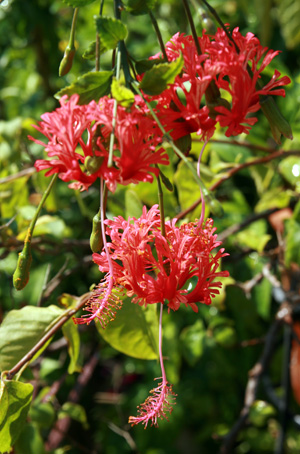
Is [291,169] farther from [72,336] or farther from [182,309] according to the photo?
[72,336]

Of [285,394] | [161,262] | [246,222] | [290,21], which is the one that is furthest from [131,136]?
[290,21]

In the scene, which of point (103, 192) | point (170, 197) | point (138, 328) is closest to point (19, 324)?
point (138, 328)

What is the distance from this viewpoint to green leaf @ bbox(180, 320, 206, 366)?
54.2 inches

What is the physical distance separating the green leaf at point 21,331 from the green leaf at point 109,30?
443mm

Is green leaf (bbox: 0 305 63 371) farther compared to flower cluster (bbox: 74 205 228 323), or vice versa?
green leaf (bbox: 0 305 63 371)

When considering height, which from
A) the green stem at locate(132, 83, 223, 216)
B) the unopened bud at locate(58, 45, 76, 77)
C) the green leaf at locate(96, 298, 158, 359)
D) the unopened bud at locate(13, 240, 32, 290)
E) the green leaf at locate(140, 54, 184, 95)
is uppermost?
the unopened bud at locate(58, 45, 76, 77)

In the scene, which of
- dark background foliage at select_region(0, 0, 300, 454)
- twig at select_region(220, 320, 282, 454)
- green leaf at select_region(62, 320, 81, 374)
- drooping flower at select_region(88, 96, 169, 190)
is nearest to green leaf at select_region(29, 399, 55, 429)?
dark background foliage at select_region(0, 0, 300, 454)

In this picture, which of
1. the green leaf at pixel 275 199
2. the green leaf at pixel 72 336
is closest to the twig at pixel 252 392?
the green leaf at pixel 275 199

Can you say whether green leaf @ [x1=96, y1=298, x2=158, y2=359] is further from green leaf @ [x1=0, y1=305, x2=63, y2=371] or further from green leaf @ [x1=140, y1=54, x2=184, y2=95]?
green leaf @ [x1=140, y1=54, x2=184, y2=95]

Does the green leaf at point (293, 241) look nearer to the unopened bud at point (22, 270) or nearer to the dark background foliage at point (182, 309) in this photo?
the dark background foliage at point (182, 309)

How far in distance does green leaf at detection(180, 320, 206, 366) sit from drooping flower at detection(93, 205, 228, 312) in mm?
780

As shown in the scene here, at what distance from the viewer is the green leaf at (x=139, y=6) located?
662 millimetres

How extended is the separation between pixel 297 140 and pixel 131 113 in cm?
87

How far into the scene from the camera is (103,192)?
0.61 metres
